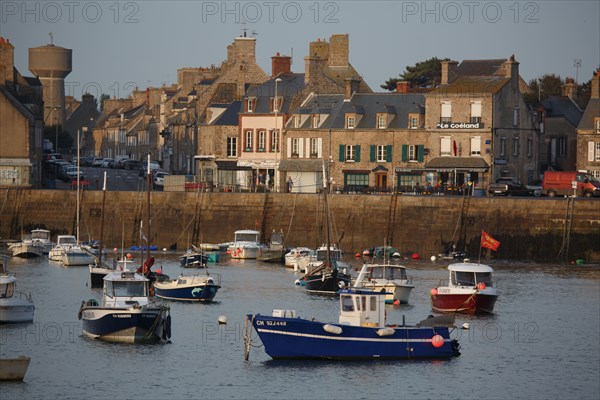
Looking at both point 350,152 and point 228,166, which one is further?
point 228,166

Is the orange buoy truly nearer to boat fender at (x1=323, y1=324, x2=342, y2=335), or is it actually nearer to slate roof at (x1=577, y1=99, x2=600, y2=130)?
boat fender at (x1=323, y1=324, x2=342, y2=335)

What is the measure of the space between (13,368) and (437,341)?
14.3 metres

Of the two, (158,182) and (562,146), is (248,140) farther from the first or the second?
(562,146)

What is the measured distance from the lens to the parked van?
84.2 meters

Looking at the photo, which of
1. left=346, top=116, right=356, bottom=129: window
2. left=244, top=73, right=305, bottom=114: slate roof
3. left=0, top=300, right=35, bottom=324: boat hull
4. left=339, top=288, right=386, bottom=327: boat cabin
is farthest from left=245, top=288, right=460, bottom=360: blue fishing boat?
left=244, top=73, right=305, bottom=114: slate roof

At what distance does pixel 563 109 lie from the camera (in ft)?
362

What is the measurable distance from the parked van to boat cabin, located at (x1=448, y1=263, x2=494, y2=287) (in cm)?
2708

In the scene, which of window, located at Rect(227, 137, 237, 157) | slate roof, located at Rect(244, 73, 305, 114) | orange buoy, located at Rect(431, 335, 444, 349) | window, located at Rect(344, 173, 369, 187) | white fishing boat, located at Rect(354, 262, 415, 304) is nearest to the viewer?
orange buoy, located at Rect(431, 335, 444, 349)

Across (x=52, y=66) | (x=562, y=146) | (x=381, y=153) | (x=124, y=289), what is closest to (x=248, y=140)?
(x=381, y=153)

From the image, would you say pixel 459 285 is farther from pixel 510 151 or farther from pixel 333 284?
pixel 510 151

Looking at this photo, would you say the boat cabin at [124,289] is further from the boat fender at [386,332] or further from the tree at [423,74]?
the tree at [423,74]

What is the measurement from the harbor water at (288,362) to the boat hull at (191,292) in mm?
585

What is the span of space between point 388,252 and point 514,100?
20.1 meters

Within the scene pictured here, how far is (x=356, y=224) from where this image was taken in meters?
84.8
